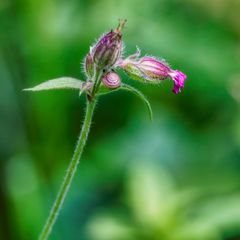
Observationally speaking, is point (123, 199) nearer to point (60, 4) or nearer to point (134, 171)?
point (134, 171)

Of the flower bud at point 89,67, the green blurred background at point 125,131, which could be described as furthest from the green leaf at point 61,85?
the green blurred background at point 125,131

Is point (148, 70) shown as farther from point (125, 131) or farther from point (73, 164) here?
point (125, 131)

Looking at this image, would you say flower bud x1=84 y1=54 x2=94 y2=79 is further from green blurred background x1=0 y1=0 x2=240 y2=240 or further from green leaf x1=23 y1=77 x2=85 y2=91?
green blurred background x1=0 y1=0 x2=240 y2=240

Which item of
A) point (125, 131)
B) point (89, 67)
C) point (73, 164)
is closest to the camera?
point (73, 164)

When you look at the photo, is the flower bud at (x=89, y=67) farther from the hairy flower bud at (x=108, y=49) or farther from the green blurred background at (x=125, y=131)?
the green blurred background at (x=125, y=131)

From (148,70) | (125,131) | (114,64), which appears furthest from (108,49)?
(125,131)

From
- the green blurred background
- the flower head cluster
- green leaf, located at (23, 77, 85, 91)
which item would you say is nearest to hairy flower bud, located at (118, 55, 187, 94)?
the flower head cluster
